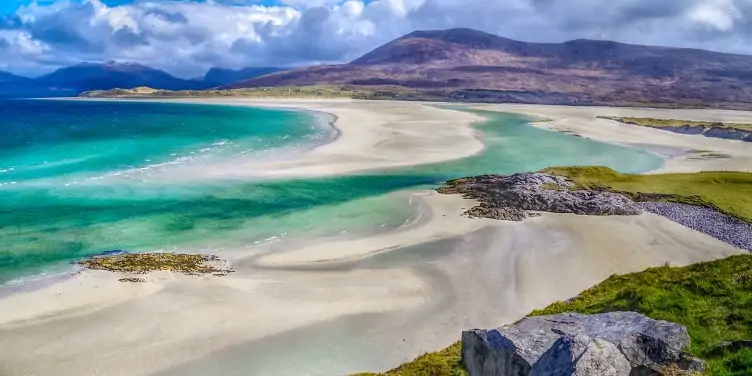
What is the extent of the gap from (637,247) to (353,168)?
24.8 meters

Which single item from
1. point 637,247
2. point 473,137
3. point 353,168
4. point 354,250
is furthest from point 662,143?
point 354,250

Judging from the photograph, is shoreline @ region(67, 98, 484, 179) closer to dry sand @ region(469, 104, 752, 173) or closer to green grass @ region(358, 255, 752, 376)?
dry sand @ region(469, 104, 752, 173)

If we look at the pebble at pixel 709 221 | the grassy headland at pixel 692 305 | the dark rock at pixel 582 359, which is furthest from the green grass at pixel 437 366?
the pebble at pixel 709 221

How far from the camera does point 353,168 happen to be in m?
45.6

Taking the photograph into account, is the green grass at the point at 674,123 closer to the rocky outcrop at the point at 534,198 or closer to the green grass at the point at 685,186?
the green grass at the point at 685,186

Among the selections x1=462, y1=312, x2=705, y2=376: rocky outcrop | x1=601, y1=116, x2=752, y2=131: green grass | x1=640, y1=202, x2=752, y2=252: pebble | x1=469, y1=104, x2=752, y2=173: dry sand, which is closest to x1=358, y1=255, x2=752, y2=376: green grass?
x1=462, y1=312, x2=705, y2=376: rocky outcrop

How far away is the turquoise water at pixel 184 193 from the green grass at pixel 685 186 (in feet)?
28.5

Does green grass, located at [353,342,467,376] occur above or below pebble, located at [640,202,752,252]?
above

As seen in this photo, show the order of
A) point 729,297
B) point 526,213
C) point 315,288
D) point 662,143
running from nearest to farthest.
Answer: point 729,297 < point 315,288 < point 526,213 < point 662,143

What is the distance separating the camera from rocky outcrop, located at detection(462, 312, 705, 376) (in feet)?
22.6

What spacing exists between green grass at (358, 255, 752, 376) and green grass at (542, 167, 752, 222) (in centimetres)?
1852

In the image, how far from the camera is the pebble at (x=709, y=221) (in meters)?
26.1

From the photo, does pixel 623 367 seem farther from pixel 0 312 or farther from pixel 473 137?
pixel 473 137

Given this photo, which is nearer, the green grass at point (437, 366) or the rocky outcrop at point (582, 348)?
the rocky outcrop at point (582, 348)
